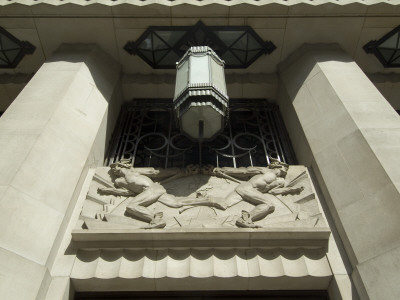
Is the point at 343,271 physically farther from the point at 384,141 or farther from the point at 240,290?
the point at 384,141

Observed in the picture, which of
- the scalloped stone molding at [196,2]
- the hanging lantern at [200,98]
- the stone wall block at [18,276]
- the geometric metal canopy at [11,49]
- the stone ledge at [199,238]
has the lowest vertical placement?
the stone wall block at [18,276]

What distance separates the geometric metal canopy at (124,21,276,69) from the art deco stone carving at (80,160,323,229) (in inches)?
137

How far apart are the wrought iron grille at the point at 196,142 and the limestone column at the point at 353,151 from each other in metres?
0.47

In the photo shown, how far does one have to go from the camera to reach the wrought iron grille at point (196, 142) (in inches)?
303

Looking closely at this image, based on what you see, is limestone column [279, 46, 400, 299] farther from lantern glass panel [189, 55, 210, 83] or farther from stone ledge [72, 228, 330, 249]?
lantern glass panel [189, 55, 210, 83]

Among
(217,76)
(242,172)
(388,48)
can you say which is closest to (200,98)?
(217,76)

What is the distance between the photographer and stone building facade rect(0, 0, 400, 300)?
4855 millimetres

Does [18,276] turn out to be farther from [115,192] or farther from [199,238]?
[199,238]

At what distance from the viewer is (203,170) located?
260 inches

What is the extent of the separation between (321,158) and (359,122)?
847 mm

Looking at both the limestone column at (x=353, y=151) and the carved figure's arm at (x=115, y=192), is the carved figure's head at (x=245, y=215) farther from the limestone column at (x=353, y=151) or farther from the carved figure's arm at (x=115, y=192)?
the carved figure's arm at (x=115, y=192)

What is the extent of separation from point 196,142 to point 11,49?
16.6 ft

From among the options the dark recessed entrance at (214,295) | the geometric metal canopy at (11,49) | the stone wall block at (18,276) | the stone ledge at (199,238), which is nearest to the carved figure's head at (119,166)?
the stone ledge at (199,238)

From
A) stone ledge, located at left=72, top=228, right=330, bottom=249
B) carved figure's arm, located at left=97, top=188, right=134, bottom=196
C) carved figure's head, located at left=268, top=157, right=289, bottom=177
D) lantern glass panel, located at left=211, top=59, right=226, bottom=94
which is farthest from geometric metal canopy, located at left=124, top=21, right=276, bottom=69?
stone ledge, located at left=72, top=228, right=330, bottom=249
